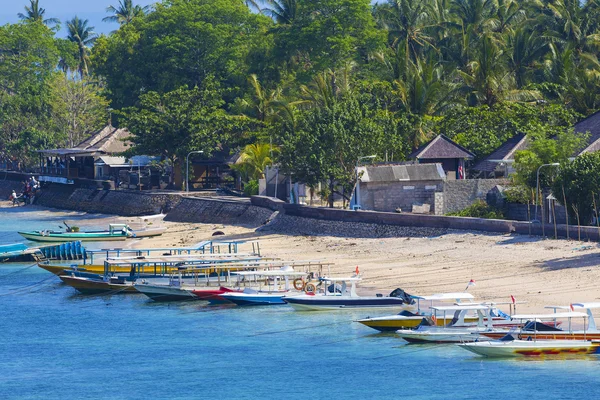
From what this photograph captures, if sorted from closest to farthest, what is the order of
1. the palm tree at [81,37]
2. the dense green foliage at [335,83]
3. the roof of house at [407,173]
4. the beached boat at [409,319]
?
1. the beached boat at [409,319]
2. the roof of house at [407,173]
3. the dense green foliage at [335,83]
4. the palm tree at [81,37]

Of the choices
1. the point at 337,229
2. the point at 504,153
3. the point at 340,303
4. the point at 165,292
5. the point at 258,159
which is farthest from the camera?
the point at 258,159

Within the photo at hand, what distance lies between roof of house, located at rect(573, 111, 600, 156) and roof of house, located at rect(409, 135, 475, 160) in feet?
24.8

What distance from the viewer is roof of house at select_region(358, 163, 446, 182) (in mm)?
62906

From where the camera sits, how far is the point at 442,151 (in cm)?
6806

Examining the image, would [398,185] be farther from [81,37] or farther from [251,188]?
[81,37]

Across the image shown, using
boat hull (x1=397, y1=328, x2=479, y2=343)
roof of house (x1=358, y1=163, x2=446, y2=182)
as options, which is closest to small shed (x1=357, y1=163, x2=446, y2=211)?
roof of house (x1=358, y1=163, x2=446, y2=182)

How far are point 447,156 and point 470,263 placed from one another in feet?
66.7

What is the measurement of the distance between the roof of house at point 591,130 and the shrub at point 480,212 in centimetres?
601

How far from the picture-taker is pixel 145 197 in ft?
295

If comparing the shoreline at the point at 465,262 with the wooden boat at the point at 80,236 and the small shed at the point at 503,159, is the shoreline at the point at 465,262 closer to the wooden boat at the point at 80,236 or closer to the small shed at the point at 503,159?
the small shed at the point at 503,159

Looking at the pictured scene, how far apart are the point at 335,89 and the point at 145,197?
20297 mm

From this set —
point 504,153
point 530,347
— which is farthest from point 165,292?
point 504,153

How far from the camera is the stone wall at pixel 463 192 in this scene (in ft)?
200

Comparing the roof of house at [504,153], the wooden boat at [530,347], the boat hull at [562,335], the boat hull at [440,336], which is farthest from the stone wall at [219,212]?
the boat hull at [562,335]
